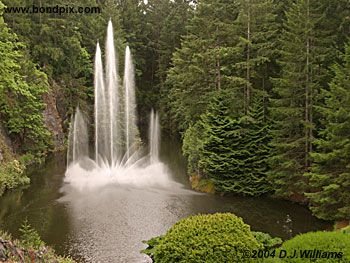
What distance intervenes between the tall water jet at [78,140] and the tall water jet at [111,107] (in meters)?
3.17

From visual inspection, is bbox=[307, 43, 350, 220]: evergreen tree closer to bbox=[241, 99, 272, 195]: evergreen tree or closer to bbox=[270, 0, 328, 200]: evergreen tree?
bbox=[270, 0, 328, 200]: evergreen tree

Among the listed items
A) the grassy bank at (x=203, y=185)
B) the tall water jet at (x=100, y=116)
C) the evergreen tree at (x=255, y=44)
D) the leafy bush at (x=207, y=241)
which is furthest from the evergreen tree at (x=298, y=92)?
the tall water jet at (x=100, y=116)

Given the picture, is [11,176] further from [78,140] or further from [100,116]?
[78,140]

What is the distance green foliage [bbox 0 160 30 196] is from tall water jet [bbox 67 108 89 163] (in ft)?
14.8

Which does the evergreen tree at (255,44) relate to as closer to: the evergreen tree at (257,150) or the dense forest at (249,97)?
the dense forest at (249,97)

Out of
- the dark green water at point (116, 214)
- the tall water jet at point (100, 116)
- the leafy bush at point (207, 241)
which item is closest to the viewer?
the leafy bush at point (207, 241)

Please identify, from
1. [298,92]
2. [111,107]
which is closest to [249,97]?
[298,92]

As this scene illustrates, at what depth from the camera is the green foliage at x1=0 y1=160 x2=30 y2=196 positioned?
21.5 meters

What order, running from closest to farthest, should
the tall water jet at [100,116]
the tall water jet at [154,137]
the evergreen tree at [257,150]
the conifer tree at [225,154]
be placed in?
1. the evergreen tree at [257,150]
2. the conifer tree at [225,154]
3. the tall water jet at [100,116]
4. the tall water jet at [154,137]

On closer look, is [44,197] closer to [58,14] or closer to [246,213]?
[246,213]

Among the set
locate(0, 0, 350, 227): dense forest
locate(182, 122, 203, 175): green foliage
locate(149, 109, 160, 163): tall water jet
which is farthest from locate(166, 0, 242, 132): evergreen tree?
locate(149, 109, 160, 163): tall water jet

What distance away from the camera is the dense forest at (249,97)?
656 inches

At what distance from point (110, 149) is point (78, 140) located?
6.58 meters

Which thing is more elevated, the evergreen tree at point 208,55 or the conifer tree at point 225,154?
the evergreen tree at point 208,55
